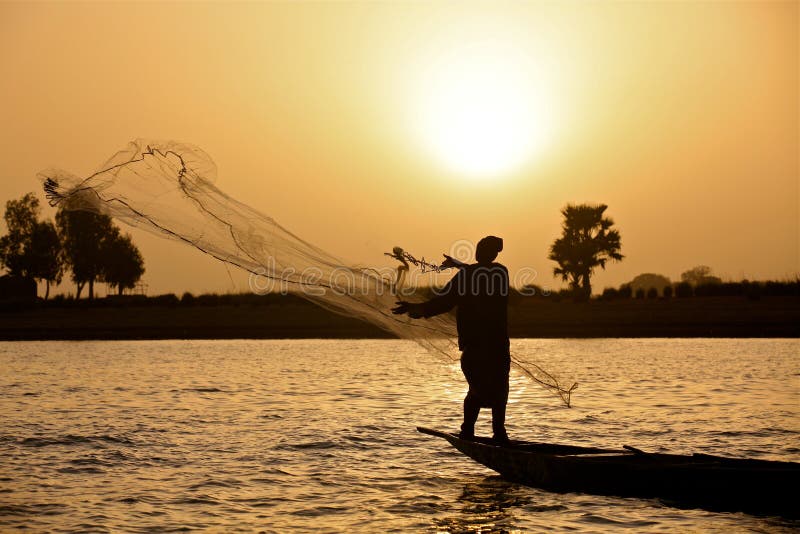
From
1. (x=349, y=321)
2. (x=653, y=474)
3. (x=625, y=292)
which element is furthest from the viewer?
(x=625, y=292)

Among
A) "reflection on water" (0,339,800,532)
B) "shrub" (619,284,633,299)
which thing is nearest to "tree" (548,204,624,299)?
"shrub" (619,284,633,299)

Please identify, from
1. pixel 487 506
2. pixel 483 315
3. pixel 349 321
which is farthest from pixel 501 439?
pixel 349 321

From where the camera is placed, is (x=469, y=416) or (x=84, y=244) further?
(x=84, y=244)

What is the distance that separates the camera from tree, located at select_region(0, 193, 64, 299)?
9575 centimetres

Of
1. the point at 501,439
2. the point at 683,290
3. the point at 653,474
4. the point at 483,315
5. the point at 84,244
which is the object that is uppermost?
the point at 84,244

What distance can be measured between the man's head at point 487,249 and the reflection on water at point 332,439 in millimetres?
3188

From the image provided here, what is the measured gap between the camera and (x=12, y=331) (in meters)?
67.4

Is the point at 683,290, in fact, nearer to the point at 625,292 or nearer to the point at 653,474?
the point at 625,292

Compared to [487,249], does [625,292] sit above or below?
above

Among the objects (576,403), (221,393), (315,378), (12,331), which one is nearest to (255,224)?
(576,403)

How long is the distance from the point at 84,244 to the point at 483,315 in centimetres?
9103

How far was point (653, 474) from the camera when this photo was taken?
11.6m

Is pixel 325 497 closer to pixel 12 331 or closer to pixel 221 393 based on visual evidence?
pixel 221 393

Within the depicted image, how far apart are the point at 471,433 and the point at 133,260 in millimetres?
94406
